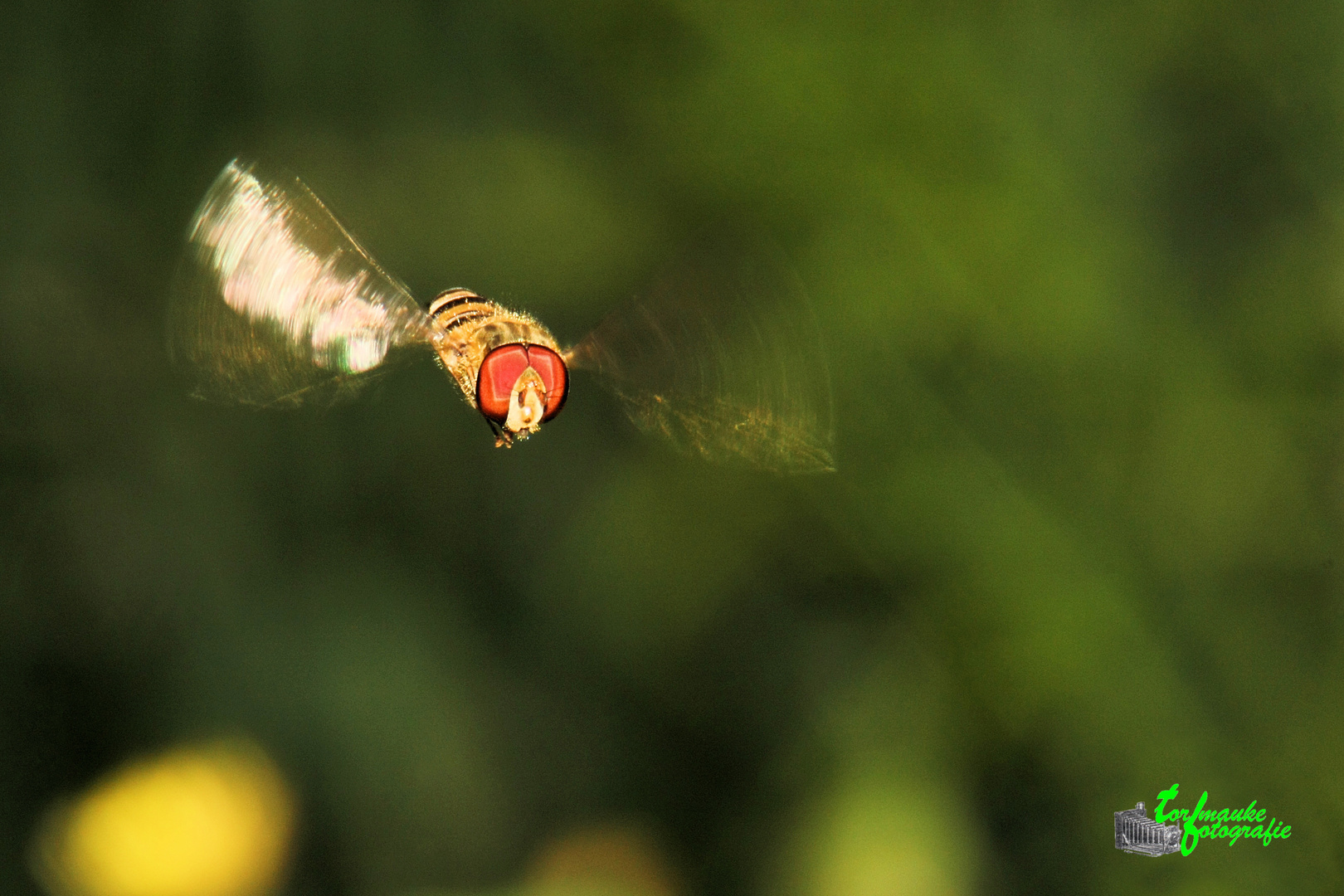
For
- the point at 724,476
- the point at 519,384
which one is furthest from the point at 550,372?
the point at 724,476

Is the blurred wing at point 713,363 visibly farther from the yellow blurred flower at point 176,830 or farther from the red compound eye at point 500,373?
the yellow blurred flower at point 176,830

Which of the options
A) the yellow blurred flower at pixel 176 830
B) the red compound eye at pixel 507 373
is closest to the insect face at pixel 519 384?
the red compound eye at pixel 507 373

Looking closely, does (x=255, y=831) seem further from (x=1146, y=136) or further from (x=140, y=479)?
(x=1146, y=136)

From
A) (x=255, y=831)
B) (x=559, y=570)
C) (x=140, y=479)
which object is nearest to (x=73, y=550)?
(x=140, y=479)

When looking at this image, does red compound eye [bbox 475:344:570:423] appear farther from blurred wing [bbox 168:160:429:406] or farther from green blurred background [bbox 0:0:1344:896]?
green blurred background [bbox 0:0:1344:896]

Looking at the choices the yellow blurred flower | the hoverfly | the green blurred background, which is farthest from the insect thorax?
the yellow blurred flower

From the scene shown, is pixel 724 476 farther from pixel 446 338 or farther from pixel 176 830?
pixel 176 830
